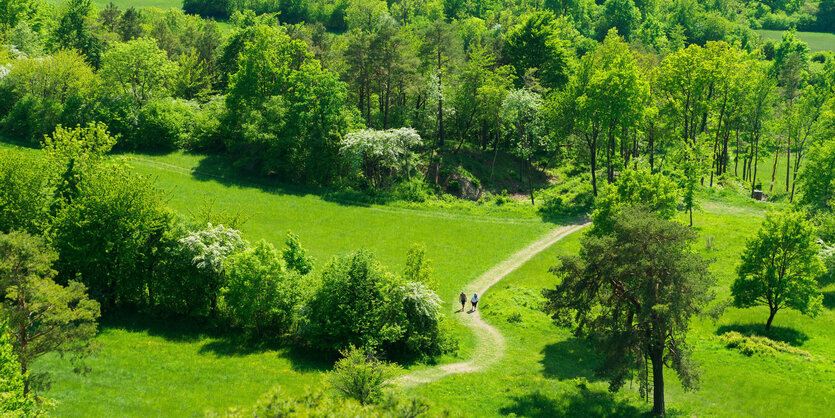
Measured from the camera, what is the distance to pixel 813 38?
172000 mm

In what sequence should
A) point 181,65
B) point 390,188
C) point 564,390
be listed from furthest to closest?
point 181,65 → point 390,188 → point 564,390

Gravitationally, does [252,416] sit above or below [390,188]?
below

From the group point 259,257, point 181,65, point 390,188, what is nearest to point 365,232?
point 390,188

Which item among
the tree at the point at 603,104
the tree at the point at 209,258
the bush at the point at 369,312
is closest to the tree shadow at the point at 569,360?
the bush at the point at 369,312

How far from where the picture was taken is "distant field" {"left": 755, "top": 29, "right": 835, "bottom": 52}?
162000 millimetres

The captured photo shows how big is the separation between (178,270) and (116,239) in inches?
177

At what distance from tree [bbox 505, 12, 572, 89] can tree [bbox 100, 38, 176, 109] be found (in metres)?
46.1

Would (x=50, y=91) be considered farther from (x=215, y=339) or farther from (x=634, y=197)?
(x=634, y=197)

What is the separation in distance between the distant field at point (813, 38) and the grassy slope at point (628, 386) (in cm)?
13534

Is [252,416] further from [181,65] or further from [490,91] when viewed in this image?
[181,65]

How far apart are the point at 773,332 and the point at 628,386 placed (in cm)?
1466

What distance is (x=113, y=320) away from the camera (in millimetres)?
44375

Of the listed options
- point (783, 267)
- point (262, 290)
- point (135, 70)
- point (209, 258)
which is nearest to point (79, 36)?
point (135, 70)

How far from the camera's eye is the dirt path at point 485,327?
132 ft
